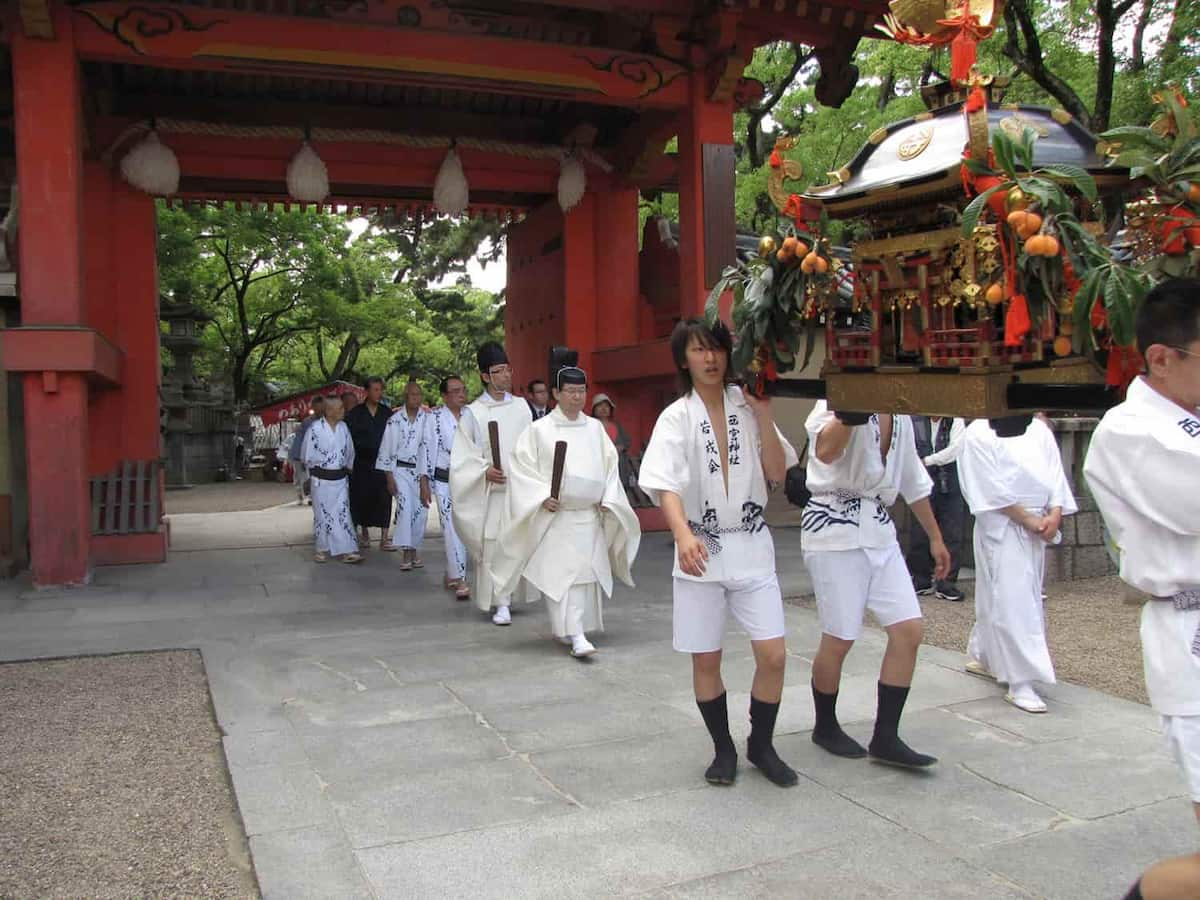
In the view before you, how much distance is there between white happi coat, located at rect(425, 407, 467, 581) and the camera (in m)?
8.08

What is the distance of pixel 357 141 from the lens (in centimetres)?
1112

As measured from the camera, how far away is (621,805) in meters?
3.61

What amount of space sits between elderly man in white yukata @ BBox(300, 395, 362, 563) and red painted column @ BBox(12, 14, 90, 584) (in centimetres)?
236

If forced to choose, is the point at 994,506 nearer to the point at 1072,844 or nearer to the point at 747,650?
the point at 747,650

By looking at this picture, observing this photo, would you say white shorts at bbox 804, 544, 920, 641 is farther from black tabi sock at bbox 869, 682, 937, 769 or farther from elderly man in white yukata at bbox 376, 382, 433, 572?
elderly man in white yukata at bbox 376, 382, 433, 572

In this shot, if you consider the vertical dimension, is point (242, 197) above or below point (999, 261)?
above

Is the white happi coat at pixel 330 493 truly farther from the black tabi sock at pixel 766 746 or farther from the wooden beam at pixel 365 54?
the black tabi sock at pixel 766 746

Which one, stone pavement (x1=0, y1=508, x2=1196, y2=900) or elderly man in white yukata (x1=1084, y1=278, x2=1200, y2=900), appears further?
stone pavement (x1=0, y1=508, x2=1196, y2=900)

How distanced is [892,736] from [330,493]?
7151mm

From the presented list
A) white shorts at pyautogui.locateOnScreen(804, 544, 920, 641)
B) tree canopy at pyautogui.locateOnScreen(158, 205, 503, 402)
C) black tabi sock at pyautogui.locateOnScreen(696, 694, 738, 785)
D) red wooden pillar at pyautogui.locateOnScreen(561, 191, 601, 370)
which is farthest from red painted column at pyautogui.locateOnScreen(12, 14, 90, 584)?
tree canopy at pyautogui.locateOnScreen(158, 205, 503, 402)

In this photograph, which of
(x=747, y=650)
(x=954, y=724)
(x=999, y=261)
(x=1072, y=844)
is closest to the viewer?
(x=999, y=261)

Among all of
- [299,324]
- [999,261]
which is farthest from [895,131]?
[299,324]

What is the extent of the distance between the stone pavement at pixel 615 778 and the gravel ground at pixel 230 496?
10.5 m

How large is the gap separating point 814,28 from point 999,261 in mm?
7716
